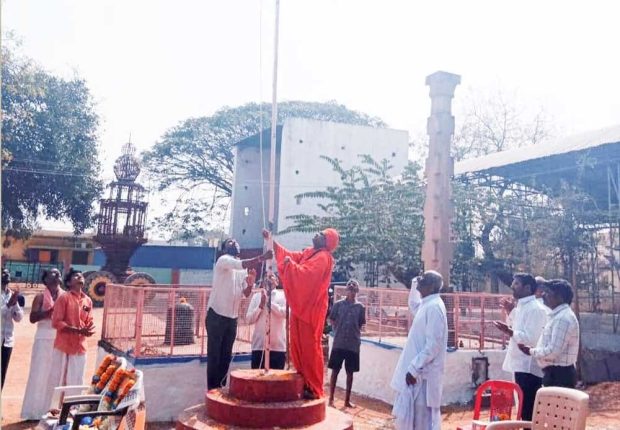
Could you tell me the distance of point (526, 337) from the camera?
546 cm

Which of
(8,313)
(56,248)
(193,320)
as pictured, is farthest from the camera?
(56,248)

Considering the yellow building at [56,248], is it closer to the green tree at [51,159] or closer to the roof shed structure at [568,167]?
the green tree at [51,159]

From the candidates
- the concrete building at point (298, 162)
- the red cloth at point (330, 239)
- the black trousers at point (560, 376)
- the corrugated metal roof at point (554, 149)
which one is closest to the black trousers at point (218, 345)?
the red cloth at point (330, 239)

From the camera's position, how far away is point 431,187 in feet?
30.9

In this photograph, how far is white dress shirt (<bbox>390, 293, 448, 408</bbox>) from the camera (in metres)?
4.69

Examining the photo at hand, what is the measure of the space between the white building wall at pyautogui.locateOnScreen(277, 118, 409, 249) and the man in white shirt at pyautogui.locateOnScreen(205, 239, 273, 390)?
1775 centimetres

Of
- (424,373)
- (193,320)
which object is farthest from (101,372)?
(424,373)

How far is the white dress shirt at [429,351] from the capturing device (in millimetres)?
4691

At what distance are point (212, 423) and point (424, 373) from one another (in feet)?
6.61

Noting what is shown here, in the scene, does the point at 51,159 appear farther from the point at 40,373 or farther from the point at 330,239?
the point at 330,239

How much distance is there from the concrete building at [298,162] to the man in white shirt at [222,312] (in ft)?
55.9

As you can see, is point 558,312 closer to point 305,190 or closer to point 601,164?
point 601,164

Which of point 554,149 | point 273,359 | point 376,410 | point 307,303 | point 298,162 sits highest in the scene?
point 298,162

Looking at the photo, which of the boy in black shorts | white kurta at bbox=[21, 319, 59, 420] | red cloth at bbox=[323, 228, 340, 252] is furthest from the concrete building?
red cloth at bbox=[323, 228, 340, 252]
